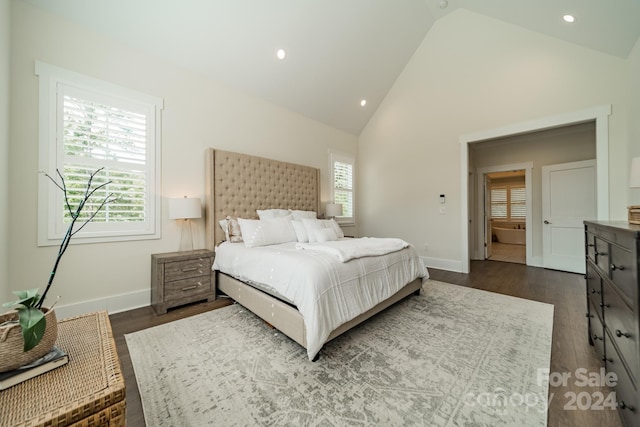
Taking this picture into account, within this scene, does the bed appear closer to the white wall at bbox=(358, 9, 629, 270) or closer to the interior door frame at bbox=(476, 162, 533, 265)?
the white wall at bbox=(358, 9, 629, 270)

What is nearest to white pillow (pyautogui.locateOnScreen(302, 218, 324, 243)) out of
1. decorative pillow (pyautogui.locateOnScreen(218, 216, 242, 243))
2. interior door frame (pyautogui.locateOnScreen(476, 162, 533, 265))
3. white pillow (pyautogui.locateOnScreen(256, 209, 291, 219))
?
white pillow (pyautogui.locateOnScreen(256, 209, 291, 219))

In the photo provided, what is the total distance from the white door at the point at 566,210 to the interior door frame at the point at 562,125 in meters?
1.53

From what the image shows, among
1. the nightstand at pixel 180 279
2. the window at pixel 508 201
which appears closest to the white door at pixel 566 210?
the window at pixel 508 201

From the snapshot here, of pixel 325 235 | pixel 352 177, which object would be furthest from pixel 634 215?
pixel 352 177

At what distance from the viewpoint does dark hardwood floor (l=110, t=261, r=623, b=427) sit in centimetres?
137

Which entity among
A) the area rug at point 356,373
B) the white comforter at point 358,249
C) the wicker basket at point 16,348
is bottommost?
the area rug at point 356,373

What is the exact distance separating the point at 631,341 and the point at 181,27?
4527 mm

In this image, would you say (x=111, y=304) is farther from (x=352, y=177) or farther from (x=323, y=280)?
(x=352, y=177)

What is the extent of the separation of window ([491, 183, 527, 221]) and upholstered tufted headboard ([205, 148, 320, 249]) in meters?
7.56

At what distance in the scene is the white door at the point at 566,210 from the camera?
434cm

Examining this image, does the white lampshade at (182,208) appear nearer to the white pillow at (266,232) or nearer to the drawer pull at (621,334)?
the white pillow at (266,232)

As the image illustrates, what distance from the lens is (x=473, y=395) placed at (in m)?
1.49

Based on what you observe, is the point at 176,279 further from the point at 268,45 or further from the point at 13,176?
the point at 268,45

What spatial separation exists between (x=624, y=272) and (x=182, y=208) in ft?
12.0
